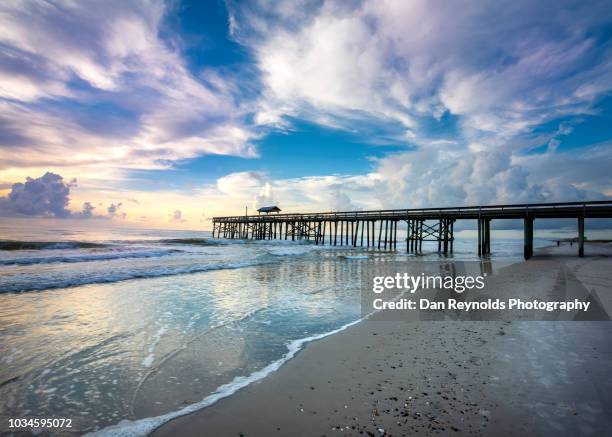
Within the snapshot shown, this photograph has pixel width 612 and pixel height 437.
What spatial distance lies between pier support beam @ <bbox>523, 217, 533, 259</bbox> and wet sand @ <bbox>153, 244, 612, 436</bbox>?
64.9ft

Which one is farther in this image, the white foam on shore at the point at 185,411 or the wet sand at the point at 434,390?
the white foam on shore at the point at 185,411

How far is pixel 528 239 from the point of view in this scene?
22.5 metres

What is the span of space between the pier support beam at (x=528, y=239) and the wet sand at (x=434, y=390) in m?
19.8

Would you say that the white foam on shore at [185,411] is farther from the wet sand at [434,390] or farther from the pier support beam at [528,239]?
the pier support beam at [528,239]

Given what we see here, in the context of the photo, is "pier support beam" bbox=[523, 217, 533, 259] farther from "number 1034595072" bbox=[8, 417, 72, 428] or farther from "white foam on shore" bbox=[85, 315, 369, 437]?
"number 1034595072" bbox=[8, 417, 72, 428]

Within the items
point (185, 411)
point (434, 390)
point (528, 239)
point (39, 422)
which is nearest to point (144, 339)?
point (39, 422)

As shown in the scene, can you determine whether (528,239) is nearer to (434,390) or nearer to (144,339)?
(434,390)

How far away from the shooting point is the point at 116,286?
437 inches

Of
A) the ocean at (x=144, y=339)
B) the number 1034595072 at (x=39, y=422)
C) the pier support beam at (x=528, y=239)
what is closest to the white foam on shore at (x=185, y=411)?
the ocean at (x=144, y=339)

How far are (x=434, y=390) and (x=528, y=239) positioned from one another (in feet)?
80.0

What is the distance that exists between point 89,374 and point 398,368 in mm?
4149

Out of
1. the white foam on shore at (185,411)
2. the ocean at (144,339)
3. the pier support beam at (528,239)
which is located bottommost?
the ocean at (144,339)

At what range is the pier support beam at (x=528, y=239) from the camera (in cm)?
2194

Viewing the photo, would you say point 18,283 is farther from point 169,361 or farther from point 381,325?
point 381,325
